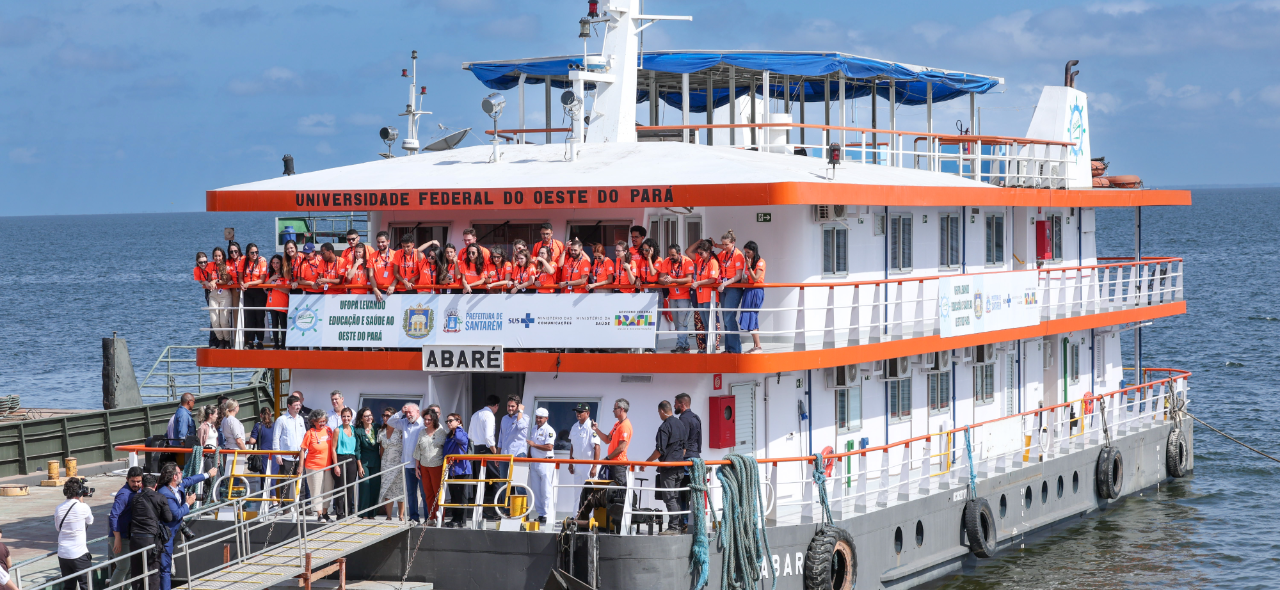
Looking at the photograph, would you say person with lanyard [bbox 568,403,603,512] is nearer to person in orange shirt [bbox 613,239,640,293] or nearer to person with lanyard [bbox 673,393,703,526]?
person with lanyard [bbox 673,393,703,526]

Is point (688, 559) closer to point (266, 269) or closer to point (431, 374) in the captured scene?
point (431, 374)

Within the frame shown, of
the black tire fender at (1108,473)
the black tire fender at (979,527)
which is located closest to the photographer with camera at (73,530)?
the black tire fender at (979,527)

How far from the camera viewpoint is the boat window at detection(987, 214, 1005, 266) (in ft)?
77.8

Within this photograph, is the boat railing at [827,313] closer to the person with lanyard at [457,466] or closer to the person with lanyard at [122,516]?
the person with lanyard at [457,466]

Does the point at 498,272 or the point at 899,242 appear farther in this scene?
the point at 899,242

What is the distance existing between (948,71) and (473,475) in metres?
14.6

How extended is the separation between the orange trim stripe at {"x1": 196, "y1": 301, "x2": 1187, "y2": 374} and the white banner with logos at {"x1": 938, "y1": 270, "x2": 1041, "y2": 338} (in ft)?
0.75

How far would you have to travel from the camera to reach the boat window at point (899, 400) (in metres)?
20.7

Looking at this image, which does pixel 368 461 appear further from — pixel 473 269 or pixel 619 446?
pixel 619 446

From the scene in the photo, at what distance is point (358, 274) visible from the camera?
18328 millimetres

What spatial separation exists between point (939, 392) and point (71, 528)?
1235 centimetres

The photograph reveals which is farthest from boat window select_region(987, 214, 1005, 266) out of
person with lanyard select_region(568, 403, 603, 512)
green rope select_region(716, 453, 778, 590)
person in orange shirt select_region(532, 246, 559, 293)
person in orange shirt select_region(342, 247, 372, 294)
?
person in orange shirt select_region(342, 247, 372, 294)

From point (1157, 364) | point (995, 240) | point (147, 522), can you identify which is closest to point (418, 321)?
point (147, 522)

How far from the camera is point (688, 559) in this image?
51.2 ft
